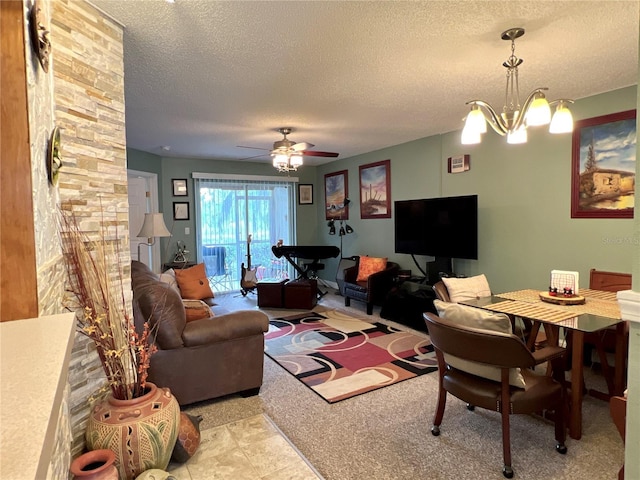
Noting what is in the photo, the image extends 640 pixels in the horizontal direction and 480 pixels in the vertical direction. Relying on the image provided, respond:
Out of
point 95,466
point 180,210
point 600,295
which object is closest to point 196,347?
point 95,466

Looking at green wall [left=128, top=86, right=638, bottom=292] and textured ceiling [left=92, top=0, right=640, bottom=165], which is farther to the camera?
green wall [left=128, top=86, right=638, bottom=292]

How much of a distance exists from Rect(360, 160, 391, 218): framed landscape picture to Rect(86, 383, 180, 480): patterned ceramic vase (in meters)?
4.64

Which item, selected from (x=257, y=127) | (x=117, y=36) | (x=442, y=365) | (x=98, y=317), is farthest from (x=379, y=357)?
(x=117, y=36)

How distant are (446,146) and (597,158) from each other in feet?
5.86

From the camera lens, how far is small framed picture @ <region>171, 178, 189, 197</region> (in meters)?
6.32

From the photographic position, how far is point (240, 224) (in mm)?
6957

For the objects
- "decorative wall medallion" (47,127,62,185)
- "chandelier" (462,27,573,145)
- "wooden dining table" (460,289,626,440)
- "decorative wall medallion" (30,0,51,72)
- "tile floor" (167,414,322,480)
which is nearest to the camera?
"decorative wall medallion" (30,0,51,72)

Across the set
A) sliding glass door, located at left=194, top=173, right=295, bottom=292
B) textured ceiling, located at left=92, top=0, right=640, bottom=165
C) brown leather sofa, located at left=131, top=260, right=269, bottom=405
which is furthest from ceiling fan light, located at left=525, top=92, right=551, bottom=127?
sliding glass door, located at left=194, top=173, right=295, bottom=292

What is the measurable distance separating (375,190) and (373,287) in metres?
1.82

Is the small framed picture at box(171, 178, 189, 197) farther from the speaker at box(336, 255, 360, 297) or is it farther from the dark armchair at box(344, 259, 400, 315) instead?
the dark armchair at box(344, 259, 400, 315)

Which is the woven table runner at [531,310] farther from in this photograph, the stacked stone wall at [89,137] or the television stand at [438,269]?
the stacked stone wall at [89,137]

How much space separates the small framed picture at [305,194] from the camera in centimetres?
749

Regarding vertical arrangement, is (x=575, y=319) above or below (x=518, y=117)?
below

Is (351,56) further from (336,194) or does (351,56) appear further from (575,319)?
(336,194)
